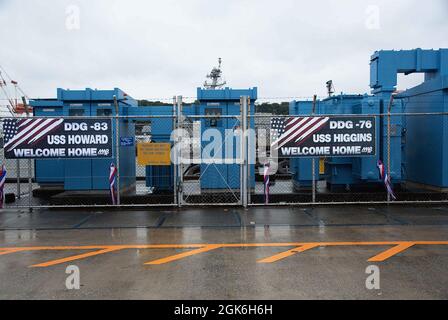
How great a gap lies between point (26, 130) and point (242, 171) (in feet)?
19.1

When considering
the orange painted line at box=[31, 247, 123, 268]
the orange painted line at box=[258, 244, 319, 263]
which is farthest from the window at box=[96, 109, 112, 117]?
the orange painted line at box=[258, 244, 319, 263]

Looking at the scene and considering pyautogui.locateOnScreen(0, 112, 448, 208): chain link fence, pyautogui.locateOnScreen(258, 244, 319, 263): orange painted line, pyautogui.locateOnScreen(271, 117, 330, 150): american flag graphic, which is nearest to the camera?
pyautogui.locateOnScreen(258, 244, 319, 263): orange painted line

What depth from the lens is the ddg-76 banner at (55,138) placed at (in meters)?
10.6

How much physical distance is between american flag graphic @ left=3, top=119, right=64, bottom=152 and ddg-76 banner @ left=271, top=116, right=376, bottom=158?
589cm

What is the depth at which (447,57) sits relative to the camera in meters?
12.0

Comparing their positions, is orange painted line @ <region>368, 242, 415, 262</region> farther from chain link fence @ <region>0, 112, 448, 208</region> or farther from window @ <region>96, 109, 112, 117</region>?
window @ <region>96, 109, 112, 117</region>

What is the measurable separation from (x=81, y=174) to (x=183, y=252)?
6.31 meters

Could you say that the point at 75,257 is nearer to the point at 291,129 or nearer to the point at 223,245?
the point at 223,245

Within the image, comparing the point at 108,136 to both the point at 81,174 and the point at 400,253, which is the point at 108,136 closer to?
the point at 81,174

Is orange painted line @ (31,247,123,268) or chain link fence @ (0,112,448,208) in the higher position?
chain link fence @ (0,112,448,208)

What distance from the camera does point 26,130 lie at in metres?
10.6

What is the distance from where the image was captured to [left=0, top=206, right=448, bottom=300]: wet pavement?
514cm
